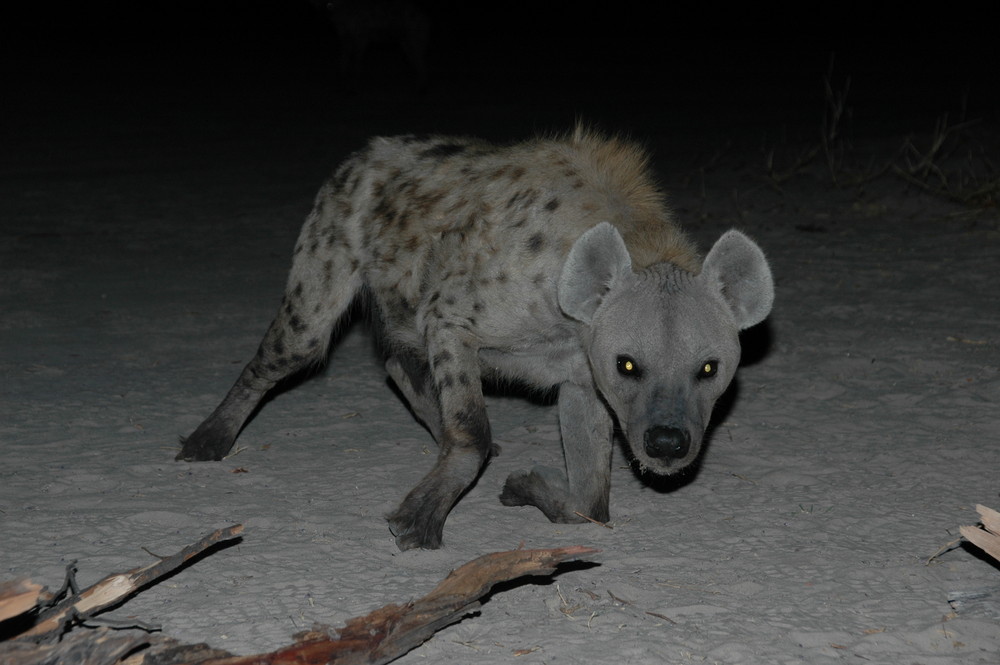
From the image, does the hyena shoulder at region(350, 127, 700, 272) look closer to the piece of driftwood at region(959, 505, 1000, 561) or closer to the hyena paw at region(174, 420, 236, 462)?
the hyena paw at region(174, 420, 236, 462)

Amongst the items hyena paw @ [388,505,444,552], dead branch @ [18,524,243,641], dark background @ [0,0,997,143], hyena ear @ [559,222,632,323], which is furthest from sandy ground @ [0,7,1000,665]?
dark background @ [0,0,997,143]

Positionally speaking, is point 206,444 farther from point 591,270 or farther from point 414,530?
point 591,270

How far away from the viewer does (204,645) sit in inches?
75.8

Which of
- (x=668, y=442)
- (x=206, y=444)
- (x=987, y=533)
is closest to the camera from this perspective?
(x=987, y=533)

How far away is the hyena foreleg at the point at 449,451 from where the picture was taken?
2.55 m

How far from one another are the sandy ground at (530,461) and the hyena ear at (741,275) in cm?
46

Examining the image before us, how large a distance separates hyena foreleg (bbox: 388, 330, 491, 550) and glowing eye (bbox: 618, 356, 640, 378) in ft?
1.14

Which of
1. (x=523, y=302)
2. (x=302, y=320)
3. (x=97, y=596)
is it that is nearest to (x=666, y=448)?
(x=523, y=302)

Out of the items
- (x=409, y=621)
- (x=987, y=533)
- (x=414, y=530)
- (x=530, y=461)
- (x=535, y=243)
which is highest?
(x=535, y=243)

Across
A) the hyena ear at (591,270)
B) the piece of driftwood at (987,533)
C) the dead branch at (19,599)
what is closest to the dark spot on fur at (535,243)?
the hyena ear at (591,270)

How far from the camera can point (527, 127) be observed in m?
8.32

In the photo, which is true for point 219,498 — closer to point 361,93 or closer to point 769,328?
point 769,328

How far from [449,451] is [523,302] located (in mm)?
361

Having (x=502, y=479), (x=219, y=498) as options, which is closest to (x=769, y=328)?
(x=502, y=479)
